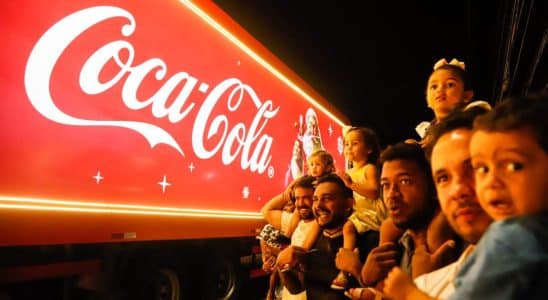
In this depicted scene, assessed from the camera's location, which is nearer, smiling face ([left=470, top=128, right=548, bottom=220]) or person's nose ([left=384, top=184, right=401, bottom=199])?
smiling face ([left=470, top=128, right=548, bottom=220])

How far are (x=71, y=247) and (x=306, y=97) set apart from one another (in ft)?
13.3

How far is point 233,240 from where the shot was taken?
461cm

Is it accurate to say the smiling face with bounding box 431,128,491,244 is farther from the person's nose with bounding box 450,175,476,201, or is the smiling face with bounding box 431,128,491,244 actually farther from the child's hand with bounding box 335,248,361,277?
the child's hand with bounding box 335,248,361,277

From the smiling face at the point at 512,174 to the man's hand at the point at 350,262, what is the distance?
1.00 meters

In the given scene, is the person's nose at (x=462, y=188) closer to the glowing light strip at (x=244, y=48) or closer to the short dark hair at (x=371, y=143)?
the short dark hair at (x=371, y=143)

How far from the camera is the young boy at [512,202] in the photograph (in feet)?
2.52

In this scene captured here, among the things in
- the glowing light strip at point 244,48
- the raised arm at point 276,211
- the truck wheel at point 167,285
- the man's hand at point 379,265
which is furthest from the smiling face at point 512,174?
the truck wheel at point 167,285

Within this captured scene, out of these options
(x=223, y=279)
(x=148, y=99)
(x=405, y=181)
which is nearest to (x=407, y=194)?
(x=405, y=181)

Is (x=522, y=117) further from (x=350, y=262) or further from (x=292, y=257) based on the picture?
(x=292, y=257)

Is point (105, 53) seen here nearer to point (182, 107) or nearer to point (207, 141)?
point (182, 107)

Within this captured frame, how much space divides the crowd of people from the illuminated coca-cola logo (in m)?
→ 1.33

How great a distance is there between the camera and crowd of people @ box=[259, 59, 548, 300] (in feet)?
2.64

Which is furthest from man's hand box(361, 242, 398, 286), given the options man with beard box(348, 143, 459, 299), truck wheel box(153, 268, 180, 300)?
truck wheel box(153, 268, 180, 300)

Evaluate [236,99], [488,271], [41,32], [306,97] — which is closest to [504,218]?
[488,271]
